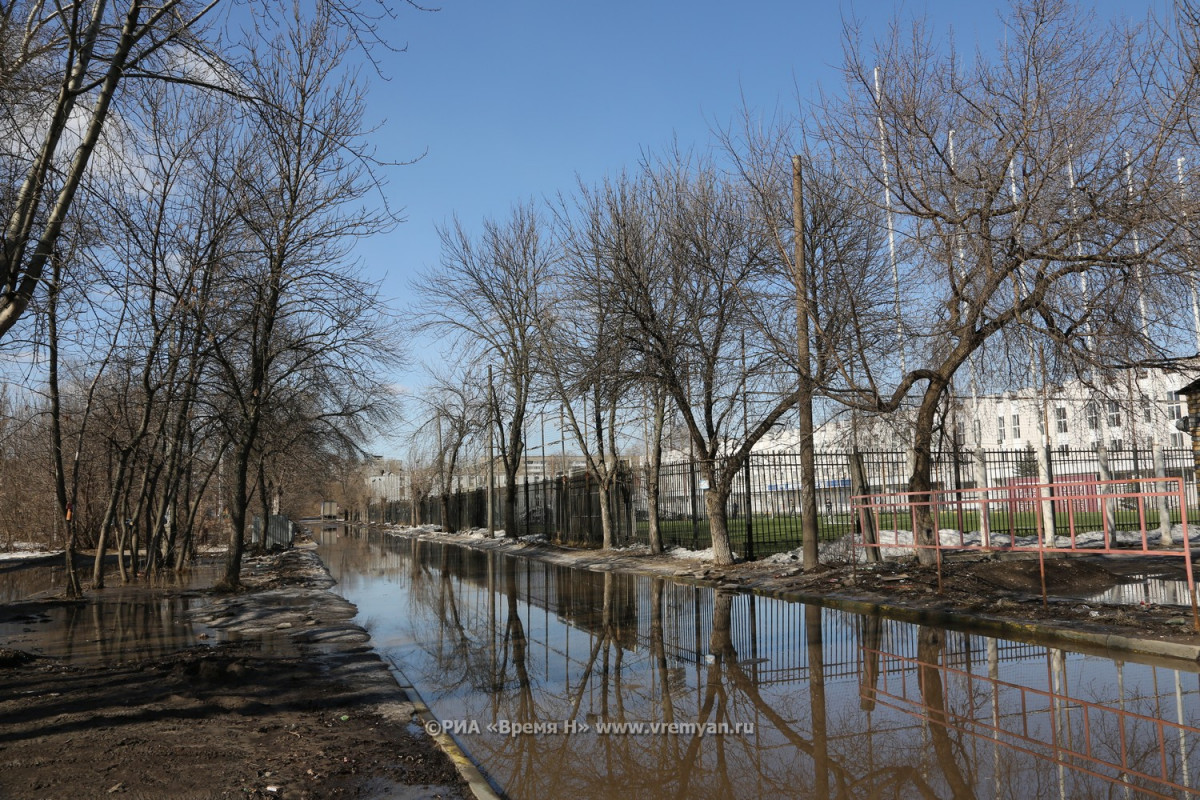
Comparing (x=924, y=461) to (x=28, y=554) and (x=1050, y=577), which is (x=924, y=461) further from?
(x=28, y=554)

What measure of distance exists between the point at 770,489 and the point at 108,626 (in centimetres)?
1840

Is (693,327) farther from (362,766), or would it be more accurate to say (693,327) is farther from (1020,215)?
(362,766)

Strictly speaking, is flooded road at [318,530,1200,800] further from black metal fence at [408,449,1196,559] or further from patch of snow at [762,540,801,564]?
black metal fence at [408,449,1196,559]

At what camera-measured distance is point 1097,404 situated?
14.3 meters

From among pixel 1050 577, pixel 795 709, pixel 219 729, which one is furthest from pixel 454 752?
pixel 1050 577

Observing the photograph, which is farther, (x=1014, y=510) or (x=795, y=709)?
(x=1014, y=510)

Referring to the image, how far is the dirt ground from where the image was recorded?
5094mm

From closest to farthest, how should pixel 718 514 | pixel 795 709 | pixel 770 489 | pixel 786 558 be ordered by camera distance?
pixel 795 709 < pixel 786 558 < pixel 718 514 < pixel 770 489

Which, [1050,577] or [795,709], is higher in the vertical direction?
[1050,577]

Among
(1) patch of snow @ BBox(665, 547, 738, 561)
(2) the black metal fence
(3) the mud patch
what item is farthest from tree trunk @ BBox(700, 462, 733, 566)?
(3) the mud patch

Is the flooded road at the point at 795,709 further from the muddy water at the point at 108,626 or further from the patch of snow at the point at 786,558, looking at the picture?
the patch of snow at the point at 786,558

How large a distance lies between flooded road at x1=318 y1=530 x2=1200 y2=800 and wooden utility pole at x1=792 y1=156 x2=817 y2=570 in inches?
162

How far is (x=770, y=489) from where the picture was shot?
26.5 metres

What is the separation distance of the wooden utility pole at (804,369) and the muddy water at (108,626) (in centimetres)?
1005
